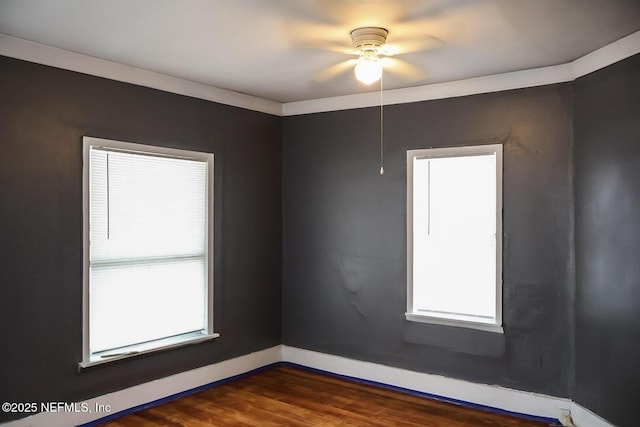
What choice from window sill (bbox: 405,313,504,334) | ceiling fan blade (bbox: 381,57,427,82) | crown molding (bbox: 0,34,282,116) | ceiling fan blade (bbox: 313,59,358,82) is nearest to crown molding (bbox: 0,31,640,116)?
crown molding (bbox: 0,34,282,116)

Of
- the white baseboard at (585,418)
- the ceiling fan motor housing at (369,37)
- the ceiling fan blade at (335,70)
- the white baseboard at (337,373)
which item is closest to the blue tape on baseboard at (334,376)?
the white baseboard at (337,373)

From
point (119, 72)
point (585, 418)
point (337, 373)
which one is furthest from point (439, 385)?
point (119, 72)

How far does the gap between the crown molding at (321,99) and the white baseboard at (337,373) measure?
2.30 meters

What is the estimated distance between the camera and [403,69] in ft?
12.9

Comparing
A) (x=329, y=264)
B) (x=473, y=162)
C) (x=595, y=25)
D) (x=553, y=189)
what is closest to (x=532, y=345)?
(x=553, y=189)

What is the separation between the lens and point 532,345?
3.94m

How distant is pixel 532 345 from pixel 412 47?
2.33 meters

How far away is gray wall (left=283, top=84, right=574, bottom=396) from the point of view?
3871 millimetres

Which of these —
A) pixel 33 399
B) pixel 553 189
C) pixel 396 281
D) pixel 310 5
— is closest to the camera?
pixel 310 5

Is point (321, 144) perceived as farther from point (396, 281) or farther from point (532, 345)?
point (532, 345)

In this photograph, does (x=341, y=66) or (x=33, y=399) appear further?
(x=341, y=66)

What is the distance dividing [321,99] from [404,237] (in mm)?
1545

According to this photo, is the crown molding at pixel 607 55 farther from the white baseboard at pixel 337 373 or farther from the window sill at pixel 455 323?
the white baseboard at pixel 337 373

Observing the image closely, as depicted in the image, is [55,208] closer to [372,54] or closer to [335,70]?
[335,70]
